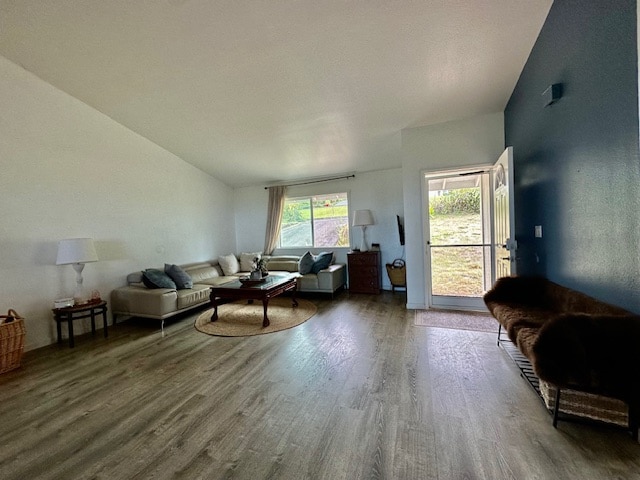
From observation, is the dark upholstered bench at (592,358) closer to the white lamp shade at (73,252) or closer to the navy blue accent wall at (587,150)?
the navy blue accent wall at (587,150)

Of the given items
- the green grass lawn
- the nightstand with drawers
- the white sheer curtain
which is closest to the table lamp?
the white sheer curtain

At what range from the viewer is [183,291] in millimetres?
3975

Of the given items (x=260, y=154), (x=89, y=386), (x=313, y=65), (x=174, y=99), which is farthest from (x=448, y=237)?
(x=89, y=386)

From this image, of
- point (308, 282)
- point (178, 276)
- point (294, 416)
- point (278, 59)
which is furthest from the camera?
point (308, 282)

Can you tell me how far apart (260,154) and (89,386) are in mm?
3807

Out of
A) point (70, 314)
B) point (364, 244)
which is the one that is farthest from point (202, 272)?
point (364, 244)

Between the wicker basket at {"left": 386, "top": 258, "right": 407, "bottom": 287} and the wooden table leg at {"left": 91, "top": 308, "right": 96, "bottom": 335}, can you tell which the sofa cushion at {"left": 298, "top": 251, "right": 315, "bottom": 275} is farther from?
the wooden table leg at {"left": 91, "top": 308, "right": 96, "bottom": 335}

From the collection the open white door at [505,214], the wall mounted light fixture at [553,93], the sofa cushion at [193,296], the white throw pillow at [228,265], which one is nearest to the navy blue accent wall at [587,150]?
the wall mounted light fixture at [553,93]

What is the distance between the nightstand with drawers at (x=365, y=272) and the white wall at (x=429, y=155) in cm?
106

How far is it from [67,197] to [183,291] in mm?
1827

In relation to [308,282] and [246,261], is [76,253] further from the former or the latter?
[308,282]

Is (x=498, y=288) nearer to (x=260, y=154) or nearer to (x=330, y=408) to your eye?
(x=330, y=408)

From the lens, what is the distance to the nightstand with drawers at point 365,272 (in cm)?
506

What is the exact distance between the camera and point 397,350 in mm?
2656
